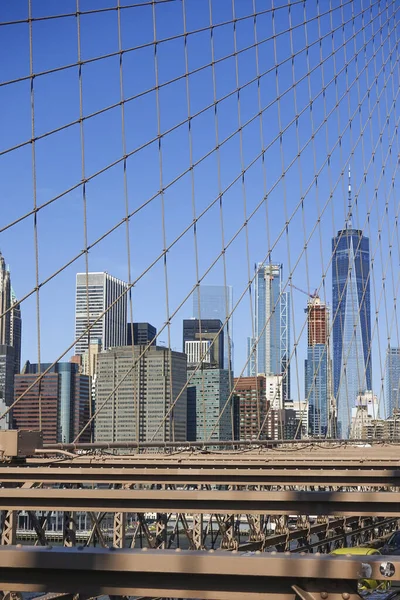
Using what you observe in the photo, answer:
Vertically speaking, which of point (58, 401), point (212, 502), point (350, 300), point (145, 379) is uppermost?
point (350, 300)

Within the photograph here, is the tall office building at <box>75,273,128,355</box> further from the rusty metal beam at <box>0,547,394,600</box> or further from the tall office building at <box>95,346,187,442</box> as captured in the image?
the rusty metal beam at <box>0,547,394,600</box>

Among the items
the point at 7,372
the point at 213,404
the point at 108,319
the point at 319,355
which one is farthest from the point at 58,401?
the point at 319,355

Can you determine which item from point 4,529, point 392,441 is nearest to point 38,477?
point 4,529

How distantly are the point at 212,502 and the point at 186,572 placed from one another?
1.98 m

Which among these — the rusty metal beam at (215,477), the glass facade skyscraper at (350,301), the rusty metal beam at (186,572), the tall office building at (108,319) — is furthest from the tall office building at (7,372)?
the rusty metal beam at (186,572)

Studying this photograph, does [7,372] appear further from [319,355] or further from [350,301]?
[350,301]

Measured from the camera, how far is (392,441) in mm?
22703

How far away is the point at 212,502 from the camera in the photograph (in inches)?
186

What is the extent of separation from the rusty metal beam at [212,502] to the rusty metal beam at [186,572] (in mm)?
1715

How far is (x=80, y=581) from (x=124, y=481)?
342 cm

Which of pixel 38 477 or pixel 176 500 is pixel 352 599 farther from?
pixel 38 477

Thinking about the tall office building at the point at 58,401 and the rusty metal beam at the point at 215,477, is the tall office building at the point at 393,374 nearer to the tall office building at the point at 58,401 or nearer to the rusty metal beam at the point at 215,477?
the tall office building at the point at 58,401

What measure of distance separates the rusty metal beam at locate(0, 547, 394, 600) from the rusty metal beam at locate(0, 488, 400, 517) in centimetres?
172

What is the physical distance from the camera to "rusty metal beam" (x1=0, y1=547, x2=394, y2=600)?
2.64 m
